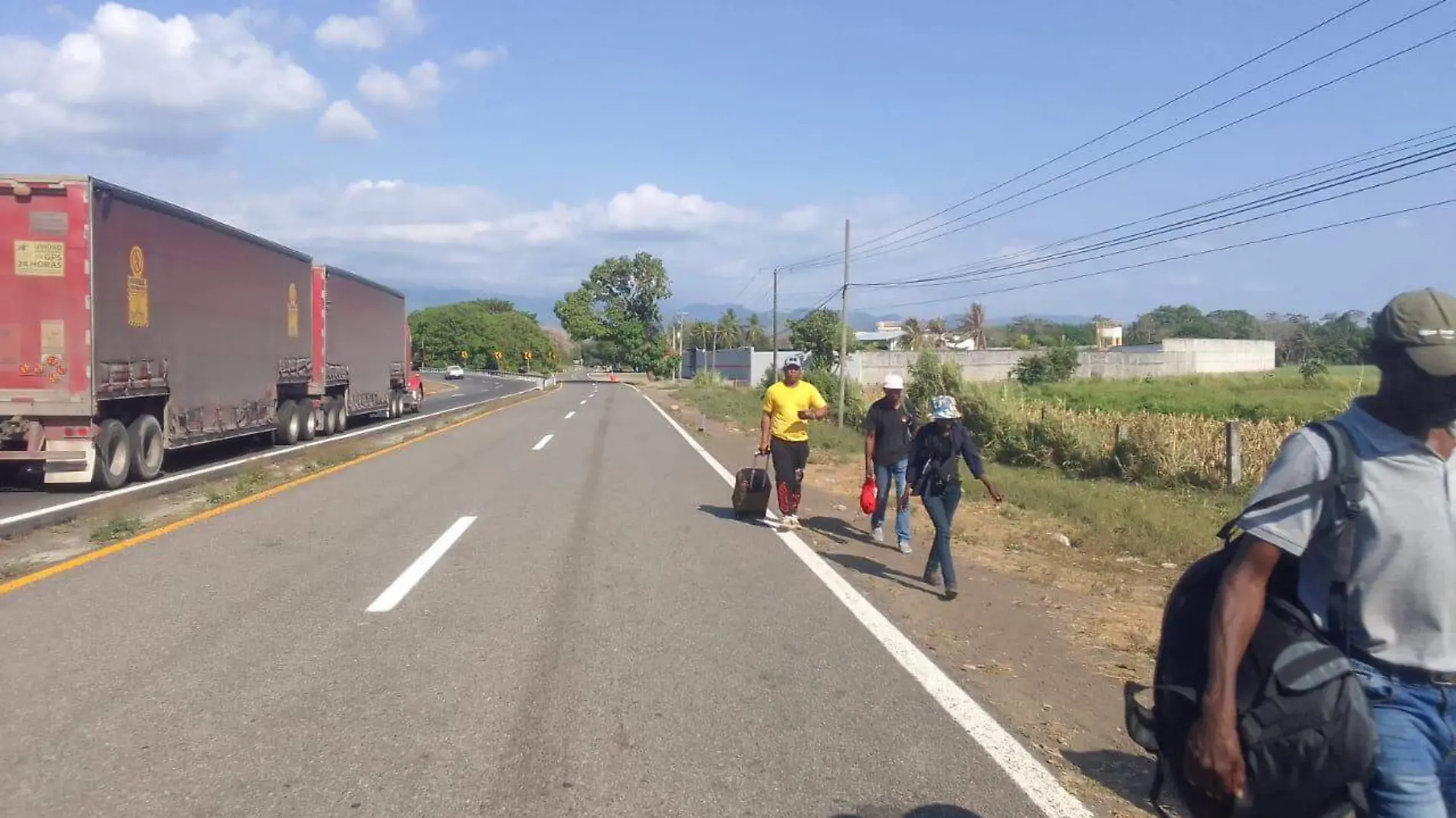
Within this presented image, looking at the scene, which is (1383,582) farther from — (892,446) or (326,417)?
(326,417)

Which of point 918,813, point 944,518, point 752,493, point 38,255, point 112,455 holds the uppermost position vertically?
point 38,255

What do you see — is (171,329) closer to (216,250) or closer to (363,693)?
(216,250)

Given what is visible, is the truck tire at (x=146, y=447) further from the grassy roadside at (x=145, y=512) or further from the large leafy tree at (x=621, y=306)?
the large leafy tree at (x=621, y=306)

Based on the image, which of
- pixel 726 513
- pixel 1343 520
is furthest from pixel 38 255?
pixel 1343 520

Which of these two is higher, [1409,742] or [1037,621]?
[1409,742]

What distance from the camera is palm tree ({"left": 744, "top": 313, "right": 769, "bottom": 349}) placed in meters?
115

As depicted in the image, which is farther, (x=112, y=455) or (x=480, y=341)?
(x=480, y=341)

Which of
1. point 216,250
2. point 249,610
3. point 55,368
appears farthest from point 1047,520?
point 216,250

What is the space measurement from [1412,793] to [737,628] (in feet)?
15.9

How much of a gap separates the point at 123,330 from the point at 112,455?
1659 millimetres

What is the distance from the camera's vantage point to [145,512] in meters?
12.2

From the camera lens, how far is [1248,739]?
238 centimetres

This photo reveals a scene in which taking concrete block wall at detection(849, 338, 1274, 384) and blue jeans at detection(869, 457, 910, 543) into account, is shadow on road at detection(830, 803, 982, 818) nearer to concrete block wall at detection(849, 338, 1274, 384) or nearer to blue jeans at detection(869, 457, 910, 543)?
blue jeans at detection(869, 457, 910, 543)

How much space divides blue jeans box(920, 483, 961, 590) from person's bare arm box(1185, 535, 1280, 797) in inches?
220
